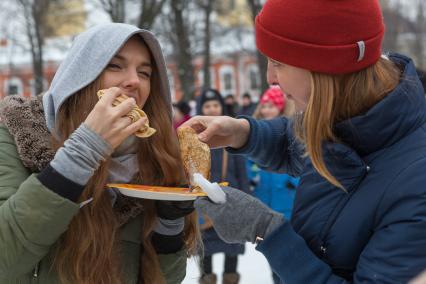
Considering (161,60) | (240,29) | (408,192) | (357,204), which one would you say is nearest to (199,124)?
(161,60)

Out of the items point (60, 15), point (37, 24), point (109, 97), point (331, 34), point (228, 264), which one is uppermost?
point (331, 34)

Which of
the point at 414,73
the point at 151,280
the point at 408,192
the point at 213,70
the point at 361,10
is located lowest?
the point at 213,70

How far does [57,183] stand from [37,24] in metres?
22.4

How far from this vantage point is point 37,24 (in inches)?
861

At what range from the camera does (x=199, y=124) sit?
2.26m

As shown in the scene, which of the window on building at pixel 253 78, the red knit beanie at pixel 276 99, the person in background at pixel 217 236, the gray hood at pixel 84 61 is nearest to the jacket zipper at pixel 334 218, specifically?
the gray hood at pixel 84 61

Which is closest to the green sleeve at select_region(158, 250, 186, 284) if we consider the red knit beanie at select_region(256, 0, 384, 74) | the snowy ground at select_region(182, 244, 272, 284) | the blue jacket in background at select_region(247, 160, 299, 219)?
the red knit beanie at select_region(256, 0, 384, 74)

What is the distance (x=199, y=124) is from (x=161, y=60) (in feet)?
1.13

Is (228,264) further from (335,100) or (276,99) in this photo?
Answer: (335,100)

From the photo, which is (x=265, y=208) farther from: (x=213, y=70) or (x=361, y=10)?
(x=213, y=70)

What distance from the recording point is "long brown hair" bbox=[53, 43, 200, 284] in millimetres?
1777

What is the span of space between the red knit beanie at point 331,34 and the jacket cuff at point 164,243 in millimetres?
929

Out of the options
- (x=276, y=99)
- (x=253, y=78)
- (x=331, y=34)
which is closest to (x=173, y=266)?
(x=331, y=34)

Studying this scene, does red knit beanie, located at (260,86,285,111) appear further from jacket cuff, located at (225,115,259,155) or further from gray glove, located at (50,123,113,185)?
gray glove, located at (50,123,113,185)
